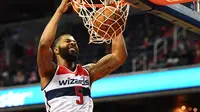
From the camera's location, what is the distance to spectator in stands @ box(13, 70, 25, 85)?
12.4 metres

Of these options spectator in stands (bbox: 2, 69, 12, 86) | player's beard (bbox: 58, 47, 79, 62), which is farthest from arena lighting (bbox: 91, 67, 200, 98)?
player's beard (bbox: 58, 47, 79, 62)

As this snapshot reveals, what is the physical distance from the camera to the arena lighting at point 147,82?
9102 millimetres

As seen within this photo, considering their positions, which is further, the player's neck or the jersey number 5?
the player's neck

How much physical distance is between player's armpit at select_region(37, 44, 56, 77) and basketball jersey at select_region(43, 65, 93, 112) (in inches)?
3.0

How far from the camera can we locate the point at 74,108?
3.51 m

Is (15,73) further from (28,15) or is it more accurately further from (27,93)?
(28,15)

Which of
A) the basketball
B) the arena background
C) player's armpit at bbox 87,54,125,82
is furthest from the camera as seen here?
the arena background

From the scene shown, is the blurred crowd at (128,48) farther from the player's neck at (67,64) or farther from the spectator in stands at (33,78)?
the player's neck at (67,64)

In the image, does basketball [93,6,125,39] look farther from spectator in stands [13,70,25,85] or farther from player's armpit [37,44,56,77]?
spectator in stands [13,70,25,85]

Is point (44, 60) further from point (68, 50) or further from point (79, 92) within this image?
point (79, 92)

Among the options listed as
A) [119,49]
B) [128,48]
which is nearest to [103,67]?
[119,49]

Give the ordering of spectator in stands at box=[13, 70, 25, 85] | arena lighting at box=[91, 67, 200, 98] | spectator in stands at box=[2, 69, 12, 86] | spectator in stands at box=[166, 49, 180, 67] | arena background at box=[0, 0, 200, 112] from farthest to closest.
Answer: spectator in stands at box=[2, 69, 12, 86]
spectator in stands at box=[13, 70, 25, 85]
spectator in stands at box=[166, 49, 180, 67]
arena background at box=[0, 0, 200, 112]
arena lighting at box=[91, 67, 200, 98]

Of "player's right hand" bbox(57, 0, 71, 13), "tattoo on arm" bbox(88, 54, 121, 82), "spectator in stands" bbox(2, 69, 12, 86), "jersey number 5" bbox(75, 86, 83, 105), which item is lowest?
"spectator in stands" bbox(2, 69, 12, 86)

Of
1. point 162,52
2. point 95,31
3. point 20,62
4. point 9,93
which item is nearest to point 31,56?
point 20,62
